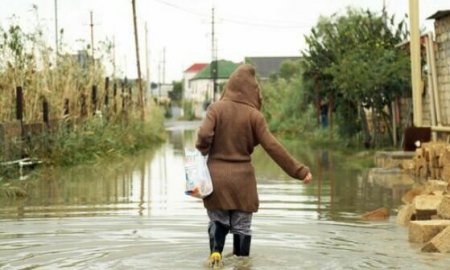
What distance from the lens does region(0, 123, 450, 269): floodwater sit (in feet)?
29.9

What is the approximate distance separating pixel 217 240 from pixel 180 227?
3.02 meters

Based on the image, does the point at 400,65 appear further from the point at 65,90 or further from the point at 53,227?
the point at 53,227

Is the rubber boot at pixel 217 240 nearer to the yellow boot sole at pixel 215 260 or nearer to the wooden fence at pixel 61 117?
the yellow boot sole at pixel 215 260

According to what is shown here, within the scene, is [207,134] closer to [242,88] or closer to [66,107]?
[242,88]

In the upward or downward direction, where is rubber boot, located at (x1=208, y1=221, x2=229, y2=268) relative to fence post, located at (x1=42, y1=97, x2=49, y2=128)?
downward

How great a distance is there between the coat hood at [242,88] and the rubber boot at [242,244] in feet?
3.89

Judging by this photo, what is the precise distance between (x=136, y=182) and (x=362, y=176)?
4502mm

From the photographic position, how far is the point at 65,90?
26641mm

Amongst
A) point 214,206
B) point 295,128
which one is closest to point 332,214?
point 214,206

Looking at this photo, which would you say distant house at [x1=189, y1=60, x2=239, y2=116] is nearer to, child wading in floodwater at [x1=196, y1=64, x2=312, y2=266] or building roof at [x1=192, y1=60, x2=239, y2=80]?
building roof at [x1=192, y1=60, x2=239, y2=80]

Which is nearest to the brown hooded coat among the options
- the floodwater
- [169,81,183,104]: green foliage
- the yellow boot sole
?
the yellow boot sole

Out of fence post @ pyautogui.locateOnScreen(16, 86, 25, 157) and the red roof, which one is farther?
the red roof

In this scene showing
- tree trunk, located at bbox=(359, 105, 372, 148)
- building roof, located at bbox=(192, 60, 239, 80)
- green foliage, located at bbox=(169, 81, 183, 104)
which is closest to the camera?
tree trunk, located at bbox=(359, 105, 372, 148)

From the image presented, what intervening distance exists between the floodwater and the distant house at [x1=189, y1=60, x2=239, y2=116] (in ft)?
308
